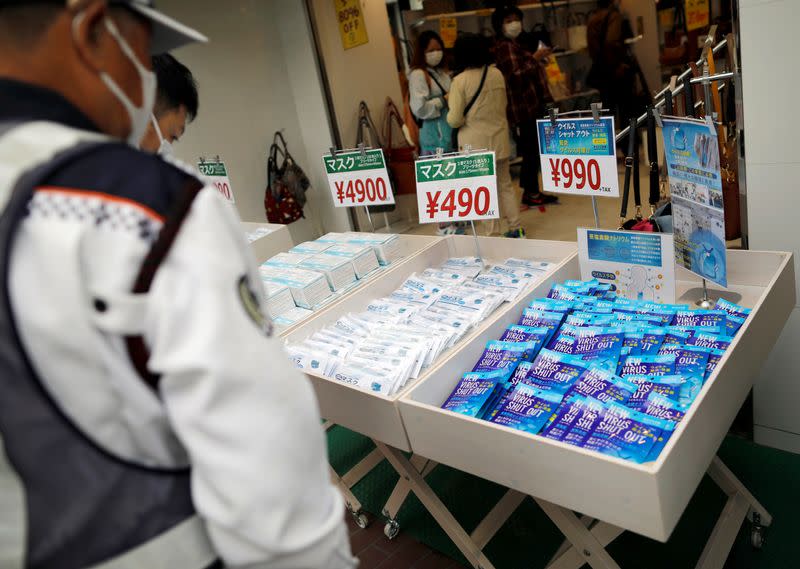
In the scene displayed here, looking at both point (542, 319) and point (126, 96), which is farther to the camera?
point (542, 319)

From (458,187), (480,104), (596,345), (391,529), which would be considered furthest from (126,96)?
(480,104)

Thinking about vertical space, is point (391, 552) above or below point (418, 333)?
below

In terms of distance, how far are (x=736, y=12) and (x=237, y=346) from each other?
2.34 m

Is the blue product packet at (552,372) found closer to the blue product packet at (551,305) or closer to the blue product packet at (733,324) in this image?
the blue product packet at (551,305)

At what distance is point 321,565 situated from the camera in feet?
2.92

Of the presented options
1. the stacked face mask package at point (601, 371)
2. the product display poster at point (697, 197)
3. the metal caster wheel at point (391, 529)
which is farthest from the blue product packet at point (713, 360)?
the metal caster wheel at point (391, 529)

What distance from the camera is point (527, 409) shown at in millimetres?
1763

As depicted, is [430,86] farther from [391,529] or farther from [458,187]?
[391,529]

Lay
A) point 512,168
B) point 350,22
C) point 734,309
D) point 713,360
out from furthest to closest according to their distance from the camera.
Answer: point 512,168, point 350,22, point 734,309, point 713,360

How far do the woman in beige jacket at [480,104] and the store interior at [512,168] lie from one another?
0.73 m

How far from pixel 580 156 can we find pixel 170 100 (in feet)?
5.33

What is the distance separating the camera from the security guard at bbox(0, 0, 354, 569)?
29.9 inches

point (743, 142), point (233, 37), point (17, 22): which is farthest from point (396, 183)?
point (17, 22)

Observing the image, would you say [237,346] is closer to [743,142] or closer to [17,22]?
[17,22]
